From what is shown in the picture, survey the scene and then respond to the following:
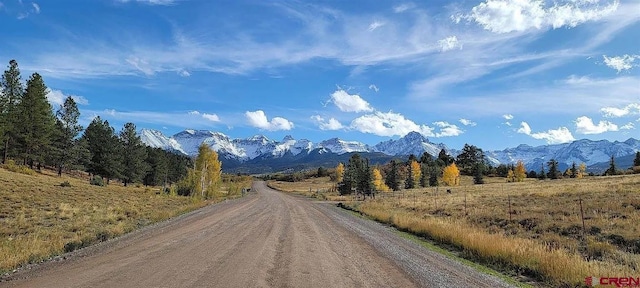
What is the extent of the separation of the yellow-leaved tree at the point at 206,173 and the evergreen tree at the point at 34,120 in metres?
22.3

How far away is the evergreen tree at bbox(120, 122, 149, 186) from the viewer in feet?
256

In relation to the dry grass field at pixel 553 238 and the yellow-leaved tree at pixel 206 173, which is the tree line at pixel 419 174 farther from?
the dry grass field at pixel 553 238

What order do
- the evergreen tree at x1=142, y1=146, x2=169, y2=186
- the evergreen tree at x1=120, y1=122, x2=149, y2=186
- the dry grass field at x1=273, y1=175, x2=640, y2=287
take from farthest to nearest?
1. the evergreen tree at x1=142, y1=146, x2=169, y2=186
2. the evergreen tree at x1=120, y1=122, x2=149, y2=186
3. the dry grass field at x1=273, y1=175, x2=640, y2=287

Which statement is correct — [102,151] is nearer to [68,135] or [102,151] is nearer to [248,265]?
[68,135]

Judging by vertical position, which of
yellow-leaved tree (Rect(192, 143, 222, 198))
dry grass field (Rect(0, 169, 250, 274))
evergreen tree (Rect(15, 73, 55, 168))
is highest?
evergreen tree (Rect(15, 73, 55, 168))

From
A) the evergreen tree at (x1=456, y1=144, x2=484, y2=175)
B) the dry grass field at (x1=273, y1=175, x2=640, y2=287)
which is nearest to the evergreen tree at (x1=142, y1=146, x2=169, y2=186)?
the dry grass field at (x1=273, y1=175, x2=640, y2=287)

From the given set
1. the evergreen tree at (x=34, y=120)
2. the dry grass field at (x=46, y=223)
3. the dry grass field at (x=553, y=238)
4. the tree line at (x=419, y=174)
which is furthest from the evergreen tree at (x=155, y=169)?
the dry grass field at (x=553, y=238)

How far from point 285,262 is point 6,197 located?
27356 mm

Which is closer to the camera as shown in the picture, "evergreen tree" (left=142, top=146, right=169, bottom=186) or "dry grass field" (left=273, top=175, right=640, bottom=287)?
"dry grass field" (left=273, top=175, right=640, bottom=287)

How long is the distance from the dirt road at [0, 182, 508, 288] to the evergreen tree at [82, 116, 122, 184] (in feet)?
204

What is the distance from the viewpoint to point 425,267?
11688 mm

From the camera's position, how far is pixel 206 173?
58250mm

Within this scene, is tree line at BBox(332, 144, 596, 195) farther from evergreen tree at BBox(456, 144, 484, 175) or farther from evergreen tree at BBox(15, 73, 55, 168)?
evergreen tree at BBox(15, 73, 55, 168)

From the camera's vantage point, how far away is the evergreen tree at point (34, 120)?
5409 centimetres
